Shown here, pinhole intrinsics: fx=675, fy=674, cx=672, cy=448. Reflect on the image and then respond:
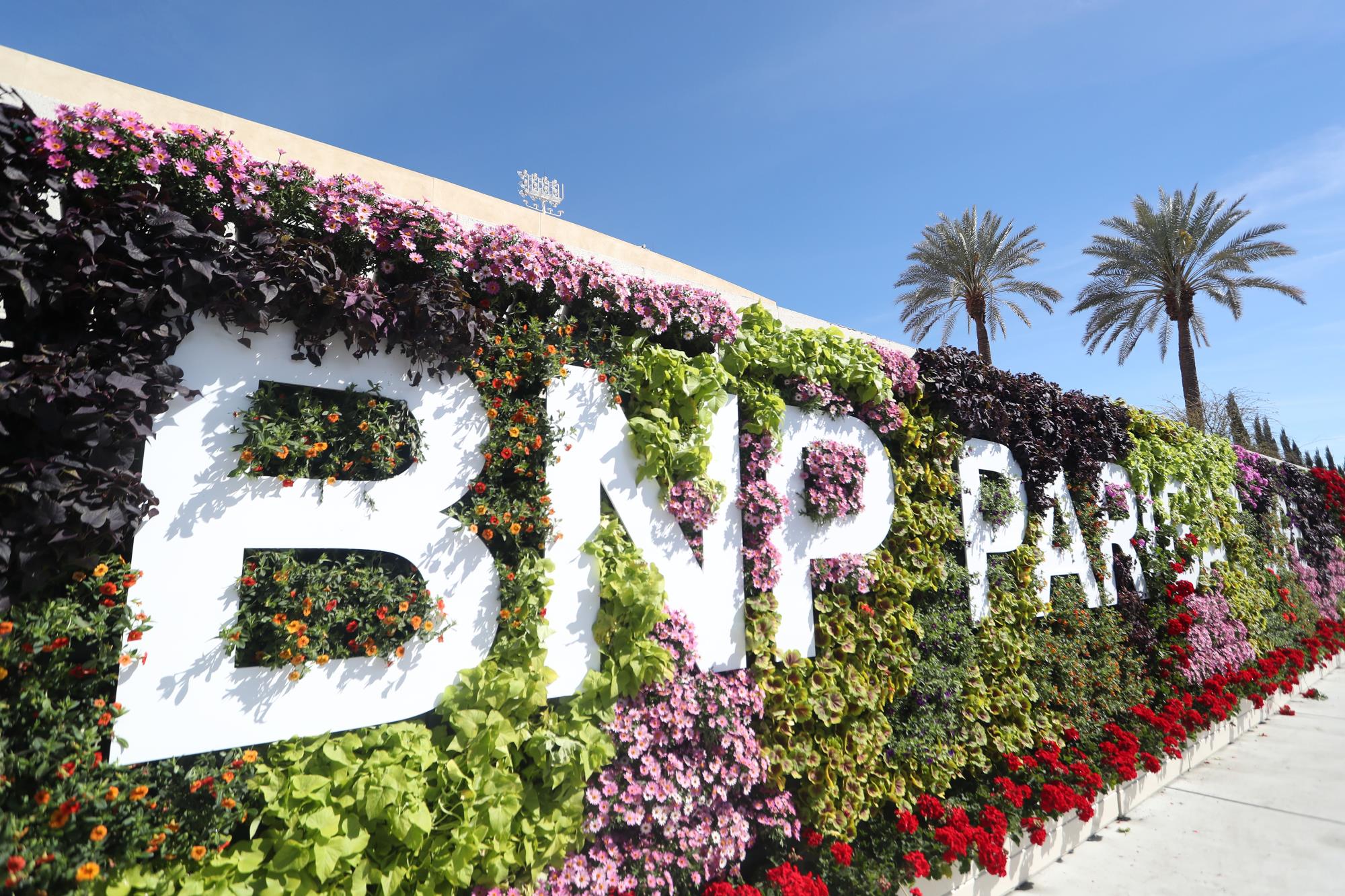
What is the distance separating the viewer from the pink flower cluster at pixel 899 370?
429 centimetres

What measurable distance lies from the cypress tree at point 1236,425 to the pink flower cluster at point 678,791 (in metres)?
22.5

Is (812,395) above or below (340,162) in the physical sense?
below

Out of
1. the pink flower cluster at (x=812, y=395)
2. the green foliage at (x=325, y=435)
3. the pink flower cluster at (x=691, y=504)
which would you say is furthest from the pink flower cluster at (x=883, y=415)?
the green foliage at (x=325, y=435)

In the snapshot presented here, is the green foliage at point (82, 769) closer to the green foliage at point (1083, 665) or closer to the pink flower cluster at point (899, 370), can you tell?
the pink flower cluster at point (899, 370)

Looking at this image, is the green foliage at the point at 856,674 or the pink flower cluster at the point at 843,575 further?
the pink flower cluster at the point at 843,575

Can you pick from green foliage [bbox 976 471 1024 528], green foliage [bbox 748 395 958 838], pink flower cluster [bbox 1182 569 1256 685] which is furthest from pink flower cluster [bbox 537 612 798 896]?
pink flower cluster [bbox 1182 569 1256 685]

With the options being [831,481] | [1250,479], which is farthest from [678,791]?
[1250,479]

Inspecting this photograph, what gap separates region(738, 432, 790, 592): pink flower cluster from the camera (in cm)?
347

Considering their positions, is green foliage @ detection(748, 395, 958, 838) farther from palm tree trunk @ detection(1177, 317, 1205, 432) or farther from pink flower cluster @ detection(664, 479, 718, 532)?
palm tree trunk @ detection(1177, 317, 1205, 432)

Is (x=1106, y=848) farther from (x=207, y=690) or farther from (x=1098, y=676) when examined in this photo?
(x=207, y=690)

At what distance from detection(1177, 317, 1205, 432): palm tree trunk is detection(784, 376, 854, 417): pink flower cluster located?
15.0 m

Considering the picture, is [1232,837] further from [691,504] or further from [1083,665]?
[691,504]

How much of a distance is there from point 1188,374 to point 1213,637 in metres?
11.2

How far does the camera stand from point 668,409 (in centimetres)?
327
